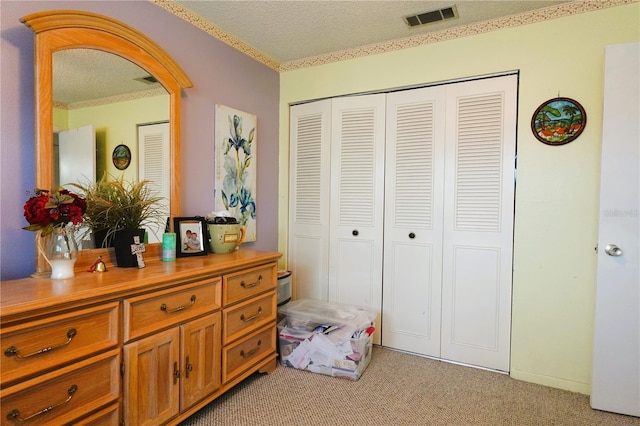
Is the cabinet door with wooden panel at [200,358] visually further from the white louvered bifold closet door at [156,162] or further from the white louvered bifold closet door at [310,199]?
the white louvered bifold closet door at [310,199]

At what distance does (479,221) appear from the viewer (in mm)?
2605

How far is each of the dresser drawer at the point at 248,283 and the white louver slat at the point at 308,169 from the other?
91 centimetres

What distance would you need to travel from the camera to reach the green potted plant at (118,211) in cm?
184

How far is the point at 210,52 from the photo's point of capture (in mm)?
2592

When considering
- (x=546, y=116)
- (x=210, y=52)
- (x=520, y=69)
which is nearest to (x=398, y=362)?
(x=546, y=116)

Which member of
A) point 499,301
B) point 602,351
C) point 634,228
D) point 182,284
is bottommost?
point 602,351

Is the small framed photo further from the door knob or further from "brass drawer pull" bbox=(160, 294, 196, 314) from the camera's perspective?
the door knob

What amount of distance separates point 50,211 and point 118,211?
1.58 feet

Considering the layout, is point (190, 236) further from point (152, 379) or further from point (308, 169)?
point (308, 169)

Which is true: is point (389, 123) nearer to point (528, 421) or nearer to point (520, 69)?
point (520, 69)

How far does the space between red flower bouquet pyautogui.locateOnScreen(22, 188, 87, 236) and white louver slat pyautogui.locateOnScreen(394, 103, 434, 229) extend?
2158mm

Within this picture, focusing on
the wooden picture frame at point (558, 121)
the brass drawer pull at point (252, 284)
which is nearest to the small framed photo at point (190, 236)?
the brass drawer pull at point (252, 284)

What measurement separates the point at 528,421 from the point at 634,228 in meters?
1.25

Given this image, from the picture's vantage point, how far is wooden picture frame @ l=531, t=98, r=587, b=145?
2289mm
